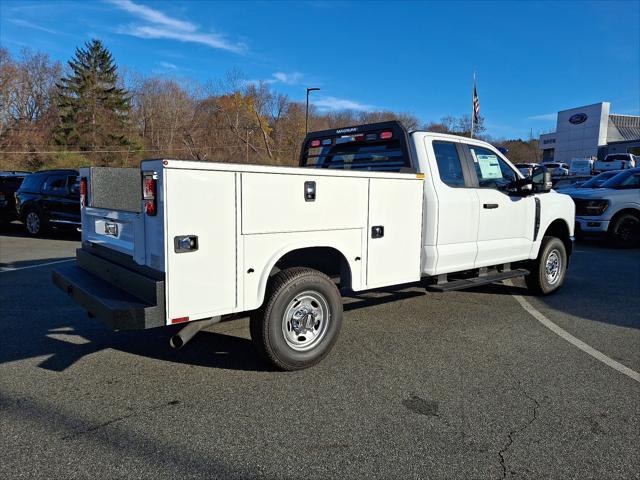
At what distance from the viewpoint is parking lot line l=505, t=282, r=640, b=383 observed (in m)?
4.32

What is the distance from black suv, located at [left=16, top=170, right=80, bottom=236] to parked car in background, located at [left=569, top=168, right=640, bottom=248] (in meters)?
13.2

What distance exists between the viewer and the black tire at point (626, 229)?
40.4 feet

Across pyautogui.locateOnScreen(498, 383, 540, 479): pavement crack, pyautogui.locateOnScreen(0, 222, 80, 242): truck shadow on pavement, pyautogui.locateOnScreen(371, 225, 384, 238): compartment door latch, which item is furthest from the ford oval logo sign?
pyautogui.locateOnScreen(498, 383, 540, 479): pavement crack

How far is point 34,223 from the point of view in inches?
522

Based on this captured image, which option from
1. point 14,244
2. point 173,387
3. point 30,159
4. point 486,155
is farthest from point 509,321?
point 30,159

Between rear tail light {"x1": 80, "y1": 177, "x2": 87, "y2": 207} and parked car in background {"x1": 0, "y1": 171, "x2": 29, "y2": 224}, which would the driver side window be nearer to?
rear tail light {"x1": 80, "y1": 177, "x2": 87, "y2": 207}

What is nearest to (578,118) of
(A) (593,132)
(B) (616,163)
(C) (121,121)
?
(A) (593,132)

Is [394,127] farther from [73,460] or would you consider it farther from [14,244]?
[14,244]

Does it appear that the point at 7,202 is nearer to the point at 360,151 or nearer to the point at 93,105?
the point at 360,151

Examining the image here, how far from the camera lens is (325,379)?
159 inches

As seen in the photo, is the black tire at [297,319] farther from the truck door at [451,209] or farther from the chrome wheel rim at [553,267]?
the chrome wheel rim at [553,267]

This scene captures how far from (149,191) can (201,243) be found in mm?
504

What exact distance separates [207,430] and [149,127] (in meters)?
62.3

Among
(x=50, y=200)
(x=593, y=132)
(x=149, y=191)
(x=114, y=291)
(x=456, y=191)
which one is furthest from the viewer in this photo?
(x=593, y=132)
